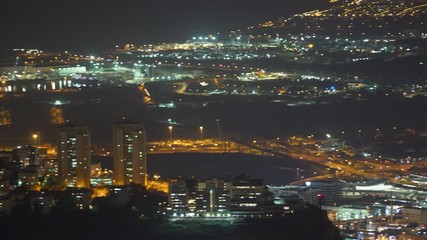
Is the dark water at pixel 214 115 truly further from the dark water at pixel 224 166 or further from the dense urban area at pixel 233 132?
the dark water at pixel 224 166

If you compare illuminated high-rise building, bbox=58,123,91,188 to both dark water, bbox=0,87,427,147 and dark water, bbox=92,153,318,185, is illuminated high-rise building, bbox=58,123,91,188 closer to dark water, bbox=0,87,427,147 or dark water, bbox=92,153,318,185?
dark water, bbox=92,153,318,185

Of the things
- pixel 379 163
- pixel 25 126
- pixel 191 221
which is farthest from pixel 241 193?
pixel 25 126

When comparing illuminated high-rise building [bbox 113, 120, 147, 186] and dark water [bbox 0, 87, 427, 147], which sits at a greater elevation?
dark water [bbox 0, 87, 427, 147]

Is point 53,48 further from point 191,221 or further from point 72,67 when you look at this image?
point 191,221

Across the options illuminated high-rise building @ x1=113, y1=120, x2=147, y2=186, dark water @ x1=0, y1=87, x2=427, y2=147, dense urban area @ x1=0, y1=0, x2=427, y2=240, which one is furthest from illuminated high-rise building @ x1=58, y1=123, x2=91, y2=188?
dark water @ x1=0, y1=87, x2=427, y2=147

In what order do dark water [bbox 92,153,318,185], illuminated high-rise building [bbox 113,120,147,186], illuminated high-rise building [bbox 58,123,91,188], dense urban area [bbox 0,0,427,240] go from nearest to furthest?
dense urban area [bbox 0,0,427,240], illuminated high-rise building [bbox 58,123,91,188], illuminated high-rise building [bbox 113,120,147,186], dark water [bbox 92,153,318,185]
